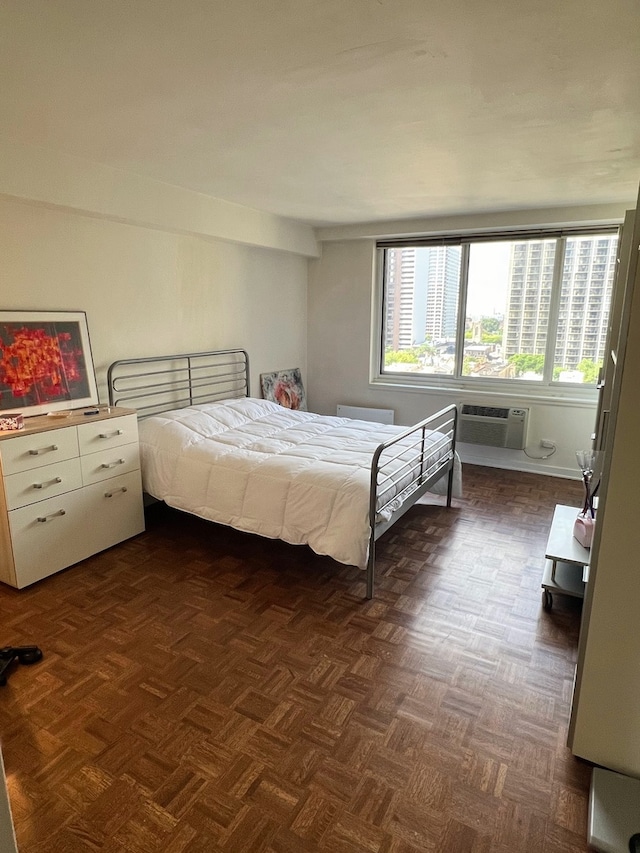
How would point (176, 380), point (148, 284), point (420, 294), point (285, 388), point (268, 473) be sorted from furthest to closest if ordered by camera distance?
point (285, 388), point (420, 294), point (176, 380), point (148, 284), point (268, 473)

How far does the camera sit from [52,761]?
1.78m

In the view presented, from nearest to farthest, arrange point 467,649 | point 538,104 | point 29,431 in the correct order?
point 538,104, point 467,649, point 29,431

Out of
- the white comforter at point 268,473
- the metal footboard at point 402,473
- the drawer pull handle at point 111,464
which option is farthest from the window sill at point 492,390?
the drawer pull handle at point 111,464

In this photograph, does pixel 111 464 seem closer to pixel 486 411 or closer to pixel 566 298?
pixel 486 411

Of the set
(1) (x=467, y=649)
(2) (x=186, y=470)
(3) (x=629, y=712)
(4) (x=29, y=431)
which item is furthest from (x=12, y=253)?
(3) (x=629, y=712)

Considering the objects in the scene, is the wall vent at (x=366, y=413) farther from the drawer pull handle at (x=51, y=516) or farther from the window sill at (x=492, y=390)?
the drawer pull handle at (x=51, y=516)

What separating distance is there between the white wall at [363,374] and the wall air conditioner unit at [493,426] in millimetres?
91

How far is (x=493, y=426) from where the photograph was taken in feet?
16.6

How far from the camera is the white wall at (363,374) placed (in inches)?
191

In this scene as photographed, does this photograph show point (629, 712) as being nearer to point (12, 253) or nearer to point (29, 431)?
point (29, 431)

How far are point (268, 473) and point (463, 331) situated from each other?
3116mm

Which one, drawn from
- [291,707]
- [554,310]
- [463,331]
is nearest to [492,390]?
[463,331]

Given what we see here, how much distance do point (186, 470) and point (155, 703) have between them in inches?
61.7

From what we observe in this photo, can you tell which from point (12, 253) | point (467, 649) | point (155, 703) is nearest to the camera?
point (155, 703)
